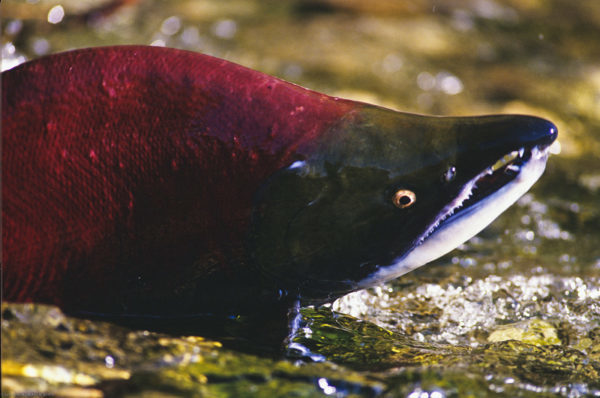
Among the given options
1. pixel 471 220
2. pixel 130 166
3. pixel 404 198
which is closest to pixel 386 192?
pixel 404 198

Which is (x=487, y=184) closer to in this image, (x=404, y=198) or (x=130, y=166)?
(x=404, y=198)

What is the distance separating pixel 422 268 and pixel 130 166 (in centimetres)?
143

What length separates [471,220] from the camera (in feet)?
6.33

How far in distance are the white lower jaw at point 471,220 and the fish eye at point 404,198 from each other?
5.0 inches

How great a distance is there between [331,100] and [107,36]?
3.29m

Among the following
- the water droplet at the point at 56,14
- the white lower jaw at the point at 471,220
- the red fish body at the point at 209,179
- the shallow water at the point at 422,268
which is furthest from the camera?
the water droplet at the point at 56,14

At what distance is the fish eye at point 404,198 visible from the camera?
6.10 ft

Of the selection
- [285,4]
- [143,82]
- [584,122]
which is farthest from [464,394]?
[285,4]

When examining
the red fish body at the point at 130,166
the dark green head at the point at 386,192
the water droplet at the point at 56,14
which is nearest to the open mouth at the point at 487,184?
the dark green head at the point at 386,192

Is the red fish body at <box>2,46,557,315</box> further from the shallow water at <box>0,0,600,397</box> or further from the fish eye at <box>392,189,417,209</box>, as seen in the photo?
the shallow water at <box>0,0,600,397</box>

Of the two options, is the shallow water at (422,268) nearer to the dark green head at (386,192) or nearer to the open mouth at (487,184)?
the dark green head at (386,192)

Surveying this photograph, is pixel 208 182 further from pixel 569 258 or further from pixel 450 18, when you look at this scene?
pixel 450 18

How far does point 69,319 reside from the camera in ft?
5.90

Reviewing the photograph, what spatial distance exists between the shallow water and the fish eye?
429 millimetres
